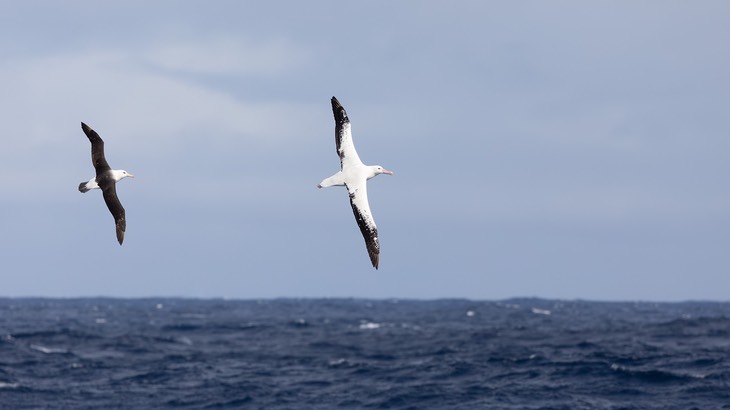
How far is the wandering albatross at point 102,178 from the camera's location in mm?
23094

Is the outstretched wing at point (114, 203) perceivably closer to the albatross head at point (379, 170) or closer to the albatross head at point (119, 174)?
the albatross head at point (119, 174)

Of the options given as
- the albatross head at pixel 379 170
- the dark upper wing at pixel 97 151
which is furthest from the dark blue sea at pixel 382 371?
the dark upper wing at pixel 97 151

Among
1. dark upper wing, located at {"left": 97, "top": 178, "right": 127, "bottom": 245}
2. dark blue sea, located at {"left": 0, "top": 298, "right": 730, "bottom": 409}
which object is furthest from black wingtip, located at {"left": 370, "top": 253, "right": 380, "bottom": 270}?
dark blue sea, located at {"left": 0, "top": 298, "right": 730, "bottom": 409}

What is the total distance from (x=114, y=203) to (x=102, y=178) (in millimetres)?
821

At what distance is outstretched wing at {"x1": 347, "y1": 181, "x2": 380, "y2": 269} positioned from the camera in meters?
24.4

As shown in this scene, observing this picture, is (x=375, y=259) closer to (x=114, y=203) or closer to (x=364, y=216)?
(x=364, y=216)

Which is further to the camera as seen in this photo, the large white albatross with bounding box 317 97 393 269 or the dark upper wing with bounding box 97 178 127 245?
the large white albatross with bounding box 317 97 393 269

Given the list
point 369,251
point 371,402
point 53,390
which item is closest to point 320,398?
point 371,402

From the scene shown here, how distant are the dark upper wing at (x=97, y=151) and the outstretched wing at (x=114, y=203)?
1.29 feet

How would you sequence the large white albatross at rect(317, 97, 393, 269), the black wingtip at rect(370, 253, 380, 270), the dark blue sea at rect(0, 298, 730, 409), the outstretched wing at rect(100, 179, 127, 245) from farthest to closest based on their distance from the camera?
the dark blue sea at rect(0, 298, 730, 409) → the large white albatross at rect(317, 97, 393, 269) → the black wingtip at rect(370, 253, 380, 270) → the outstretched wing at rect(100, 179, 127, 245)

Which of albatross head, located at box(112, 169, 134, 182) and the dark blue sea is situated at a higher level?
albatross head, located at box(112, 169, 134, 182)

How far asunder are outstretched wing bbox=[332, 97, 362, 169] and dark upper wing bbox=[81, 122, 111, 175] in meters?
5.70

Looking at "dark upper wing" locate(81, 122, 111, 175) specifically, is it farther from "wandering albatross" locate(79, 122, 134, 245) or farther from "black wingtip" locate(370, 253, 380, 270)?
"black wingtip" locate(370, 253, 380, 270)

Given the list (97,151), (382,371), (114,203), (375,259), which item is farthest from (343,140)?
(382,371)
